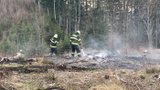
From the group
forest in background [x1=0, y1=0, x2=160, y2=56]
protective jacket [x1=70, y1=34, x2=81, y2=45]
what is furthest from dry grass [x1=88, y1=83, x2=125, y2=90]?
forest in background [x1=0, y1=0, x2=160, y2=56]

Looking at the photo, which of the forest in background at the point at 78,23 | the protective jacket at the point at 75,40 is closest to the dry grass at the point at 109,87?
the protective jacket at the point at 75,40

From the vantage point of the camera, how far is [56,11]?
3978 centimetres

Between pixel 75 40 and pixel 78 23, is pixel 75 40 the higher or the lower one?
the higher one

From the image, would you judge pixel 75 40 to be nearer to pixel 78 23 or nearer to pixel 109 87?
pixel 109 87

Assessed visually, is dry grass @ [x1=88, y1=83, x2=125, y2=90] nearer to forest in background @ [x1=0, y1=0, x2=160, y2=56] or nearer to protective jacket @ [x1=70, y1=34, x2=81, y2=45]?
protective jacket @ [x1=70, y1=34, x2=81, y2=45]

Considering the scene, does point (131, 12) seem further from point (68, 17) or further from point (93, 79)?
point (93, 79)

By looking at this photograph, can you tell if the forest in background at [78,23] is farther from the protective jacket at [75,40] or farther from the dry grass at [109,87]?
the dry grass at [109,87]

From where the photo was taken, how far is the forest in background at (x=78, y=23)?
1241 inches

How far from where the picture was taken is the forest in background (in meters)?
31.5

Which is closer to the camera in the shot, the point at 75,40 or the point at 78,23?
the point at 75,40

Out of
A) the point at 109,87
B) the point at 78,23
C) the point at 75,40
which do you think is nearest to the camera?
the point at 109,87

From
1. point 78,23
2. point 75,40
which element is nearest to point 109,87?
point 75,40

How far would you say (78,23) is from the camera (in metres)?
39.8

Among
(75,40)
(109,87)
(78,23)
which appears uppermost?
(109,87)
